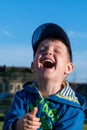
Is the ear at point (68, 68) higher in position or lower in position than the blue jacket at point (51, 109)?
higher

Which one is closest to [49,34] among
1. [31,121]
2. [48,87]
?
[48,87]

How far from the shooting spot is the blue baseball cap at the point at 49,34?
3.46m

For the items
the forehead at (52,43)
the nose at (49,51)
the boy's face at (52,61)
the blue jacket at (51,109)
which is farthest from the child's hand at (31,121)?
the forehead at (52,43)

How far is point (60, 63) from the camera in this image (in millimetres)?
3330

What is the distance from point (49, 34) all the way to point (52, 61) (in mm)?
261

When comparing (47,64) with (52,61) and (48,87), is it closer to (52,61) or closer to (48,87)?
(52,61)

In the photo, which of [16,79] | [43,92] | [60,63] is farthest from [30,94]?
[16,79]

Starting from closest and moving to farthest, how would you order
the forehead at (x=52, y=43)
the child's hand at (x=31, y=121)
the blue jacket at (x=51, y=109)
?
the child's hand at (x=31, y=121) → the blue jacket at (x=51, y=109) → the forehead at (x=52, y=43)

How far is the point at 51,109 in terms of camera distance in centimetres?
333

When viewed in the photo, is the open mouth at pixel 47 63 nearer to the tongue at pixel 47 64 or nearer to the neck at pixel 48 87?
the tongue at pixel 47 64

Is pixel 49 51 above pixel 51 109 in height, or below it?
above

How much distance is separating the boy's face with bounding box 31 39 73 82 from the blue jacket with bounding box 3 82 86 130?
0.48ft

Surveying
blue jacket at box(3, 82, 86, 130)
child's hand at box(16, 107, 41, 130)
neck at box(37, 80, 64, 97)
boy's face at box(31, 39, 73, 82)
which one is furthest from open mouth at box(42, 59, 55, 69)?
child's hand at box(16, 107, 41, 130)

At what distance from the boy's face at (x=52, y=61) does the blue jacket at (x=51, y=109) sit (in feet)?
0.48
